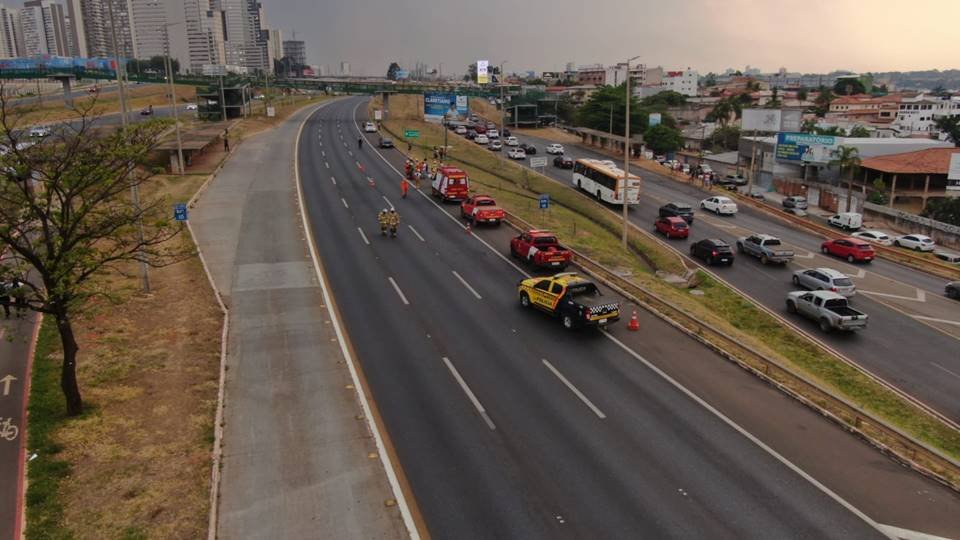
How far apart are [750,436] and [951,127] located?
11554 centimetres

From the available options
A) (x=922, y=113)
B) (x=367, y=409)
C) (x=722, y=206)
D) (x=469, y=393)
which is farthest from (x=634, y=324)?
(x=922, y=113)

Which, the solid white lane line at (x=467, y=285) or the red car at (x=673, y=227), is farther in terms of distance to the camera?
the red car at (x=673, y=227)

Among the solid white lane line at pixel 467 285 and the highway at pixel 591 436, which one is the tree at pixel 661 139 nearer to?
the solid white lane line at pixel 467 285

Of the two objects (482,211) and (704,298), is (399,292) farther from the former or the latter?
(704,298)

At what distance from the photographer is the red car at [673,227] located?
45.5 meters

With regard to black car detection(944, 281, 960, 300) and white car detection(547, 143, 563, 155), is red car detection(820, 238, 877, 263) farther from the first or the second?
white car detection(547, 143, 563, 155)

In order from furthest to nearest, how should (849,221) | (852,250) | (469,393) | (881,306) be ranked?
(849,221), (852,250), (881,306), (469,393)

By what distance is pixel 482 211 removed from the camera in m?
40.2

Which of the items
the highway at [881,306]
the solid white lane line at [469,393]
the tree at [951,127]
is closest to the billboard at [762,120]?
the highway at [881,306]

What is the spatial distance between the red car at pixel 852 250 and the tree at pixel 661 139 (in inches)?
2193

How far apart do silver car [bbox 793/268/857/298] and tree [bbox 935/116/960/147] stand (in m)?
85.0

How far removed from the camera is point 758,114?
84.5 metres

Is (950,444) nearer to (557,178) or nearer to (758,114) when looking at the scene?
(557,178)

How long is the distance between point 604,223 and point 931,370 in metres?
24.4
